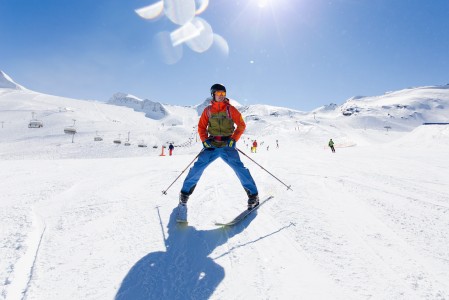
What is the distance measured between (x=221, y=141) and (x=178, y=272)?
2429 millimetres

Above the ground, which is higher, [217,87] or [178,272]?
[217,87]

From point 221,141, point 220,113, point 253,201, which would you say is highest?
point 220,113

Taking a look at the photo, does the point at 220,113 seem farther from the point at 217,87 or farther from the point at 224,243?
the point at 224,243

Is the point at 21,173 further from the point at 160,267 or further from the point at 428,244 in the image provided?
the point at 428,244

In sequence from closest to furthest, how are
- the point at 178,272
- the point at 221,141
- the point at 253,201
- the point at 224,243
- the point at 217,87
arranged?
the point at 178,272, the point at 224,243, the point at 253,201, the point at 221,141, the point at 217,87

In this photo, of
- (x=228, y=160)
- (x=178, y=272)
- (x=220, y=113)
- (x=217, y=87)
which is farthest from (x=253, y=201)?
(x=178, y=272)

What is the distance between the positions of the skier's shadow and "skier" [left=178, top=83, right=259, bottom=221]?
4.19 feet

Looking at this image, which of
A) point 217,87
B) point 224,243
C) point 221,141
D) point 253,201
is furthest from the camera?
point 217,87

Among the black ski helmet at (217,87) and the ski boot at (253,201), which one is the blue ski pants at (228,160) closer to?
the ski boot at (253,201)

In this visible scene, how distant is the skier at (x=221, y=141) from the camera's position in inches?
176

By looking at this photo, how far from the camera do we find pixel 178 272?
2.49m

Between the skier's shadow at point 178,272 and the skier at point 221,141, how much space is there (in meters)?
1.28

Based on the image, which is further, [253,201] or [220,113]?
[220,113]

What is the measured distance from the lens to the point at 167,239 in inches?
126
